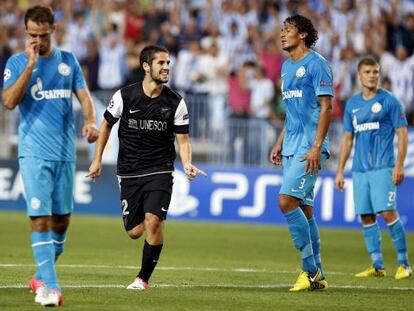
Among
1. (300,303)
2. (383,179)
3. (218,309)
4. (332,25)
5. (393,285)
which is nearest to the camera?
(218,309)

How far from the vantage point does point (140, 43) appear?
2572cm

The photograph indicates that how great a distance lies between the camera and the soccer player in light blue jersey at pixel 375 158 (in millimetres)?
13227

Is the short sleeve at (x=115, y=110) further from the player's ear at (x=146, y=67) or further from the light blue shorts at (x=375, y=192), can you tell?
the light blue shorts at (x=375, y=192)

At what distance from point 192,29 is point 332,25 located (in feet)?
11.0

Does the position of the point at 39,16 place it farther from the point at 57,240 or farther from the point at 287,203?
the point at 287,203

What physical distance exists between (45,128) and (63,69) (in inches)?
24.3

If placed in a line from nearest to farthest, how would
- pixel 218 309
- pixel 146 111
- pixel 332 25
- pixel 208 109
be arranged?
pixel 218 309, pixel 146 111, pixel 208 109, pixel 332 25

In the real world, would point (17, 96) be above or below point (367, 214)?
above

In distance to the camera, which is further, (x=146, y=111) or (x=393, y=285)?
(x=393, y=285)

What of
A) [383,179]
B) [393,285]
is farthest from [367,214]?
[393,285]

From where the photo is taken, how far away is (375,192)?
13234 millimetres

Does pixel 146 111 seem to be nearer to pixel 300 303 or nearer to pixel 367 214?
pixel 300 303

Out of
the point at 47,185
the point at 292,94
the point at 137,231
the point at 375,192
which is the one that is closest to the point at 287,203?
the point at 292,94

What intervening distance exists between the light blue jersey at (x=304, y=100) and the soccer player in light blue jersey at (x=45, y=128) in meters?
2.23
